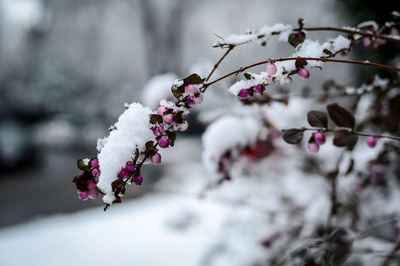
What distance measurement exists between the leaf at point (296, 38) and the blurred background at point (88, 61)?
561cm

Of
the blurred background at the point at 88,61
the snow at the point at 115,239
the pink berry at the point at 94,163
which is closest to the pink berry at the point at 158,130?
the pink berry at the point at 94,163

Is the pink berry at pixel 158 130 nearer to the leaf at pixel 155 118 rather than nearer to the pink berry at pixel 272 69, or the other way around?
the leaf at pixel 155 118

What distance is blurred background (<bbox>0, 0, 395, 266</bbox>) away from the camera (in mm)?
8916

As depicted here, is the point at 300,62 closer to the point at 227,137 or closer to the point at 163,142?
the point at 163,142

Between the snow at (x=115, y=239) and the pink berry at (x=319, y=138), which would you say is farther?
the snow at (x=115, y=239)

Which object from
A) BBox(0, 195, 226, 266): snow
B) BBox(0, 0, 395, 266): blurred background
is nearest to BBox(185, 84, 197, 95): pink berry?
BBox(0, 195, 226, 266): snow

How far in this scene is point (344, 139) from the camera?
0.64 metres

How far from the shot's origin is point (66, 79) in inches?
571

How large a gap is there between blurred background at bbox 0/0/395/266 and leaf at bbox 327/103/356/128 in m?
5.61

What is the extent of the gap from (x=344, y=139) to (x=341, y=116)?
0.15 ft

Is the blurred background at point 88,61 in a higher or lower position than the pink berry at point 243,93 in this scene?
higher

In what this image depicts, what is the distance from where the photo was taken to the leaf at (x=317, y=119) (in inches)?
25.8

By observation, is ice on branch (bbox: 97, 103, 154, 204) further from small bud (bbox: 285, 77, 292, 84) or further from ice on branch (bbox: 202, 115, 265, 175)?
ice on branch (bbox: 202, 115, 265, 175)

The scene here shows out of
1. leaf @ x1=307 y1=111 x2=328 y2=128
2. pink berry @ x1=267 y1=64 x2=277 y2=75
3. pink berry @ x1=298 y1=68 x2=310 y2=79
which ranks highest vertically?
pink berry @ x1=298 y1=68 x2=310 y2=79
